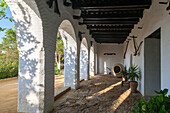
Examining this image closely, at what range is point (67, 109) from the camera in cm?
329

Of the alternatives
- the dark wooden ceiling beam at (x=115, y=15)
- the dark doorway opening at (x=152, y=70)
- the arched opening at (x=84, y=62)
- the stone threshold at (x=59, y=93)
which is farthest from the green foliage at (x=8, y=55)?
the dark doorway opening at (x=152, y=70)

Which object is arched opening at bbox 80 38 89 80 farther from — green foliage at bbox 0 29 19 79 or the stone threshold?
green foliage at bbox 0 29 19 79

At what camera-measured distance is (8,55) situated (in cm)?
884

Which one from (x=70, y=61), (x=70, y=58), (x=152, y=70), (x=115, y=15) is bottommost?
(x=152, y=70)

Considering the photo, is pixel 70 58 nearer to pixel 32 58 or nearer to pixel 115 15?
pixel 115 15

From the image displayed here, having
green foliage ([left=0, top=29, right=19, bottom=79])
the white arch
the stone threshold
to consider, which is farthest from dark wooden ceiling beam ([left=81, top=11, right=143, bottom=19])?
green foliage ([left=0, top=29, right=19, bottom=79])

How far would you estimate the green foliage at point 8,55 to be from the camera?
28.6ft

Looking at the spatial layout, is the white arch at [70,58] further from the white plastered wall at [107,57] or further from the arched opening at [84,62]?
the white plastered wall at [107,57]

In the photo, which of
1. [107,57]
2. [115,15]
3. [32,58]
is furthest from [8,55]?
[107,57]

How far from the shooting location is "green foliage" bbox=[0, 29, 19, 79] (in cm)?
872

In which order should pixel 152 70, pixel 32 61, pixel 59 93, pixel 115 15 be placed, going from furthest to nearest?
1. pixel 115 15
2. pixel 152 70
3. pixel 59 93
4. pixel 32 61

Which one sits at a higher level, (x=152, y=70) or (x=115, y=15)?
(x=115, y=15)

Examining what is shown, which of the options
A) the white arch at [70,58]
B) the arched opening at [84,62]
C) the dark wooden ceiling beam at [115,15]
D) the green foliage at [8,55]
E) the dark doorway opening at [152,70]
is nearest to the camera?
the dark doorway opening at [152,70]

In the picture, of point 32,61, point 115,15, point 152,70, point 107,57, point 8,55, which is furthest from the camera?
point 107,57
